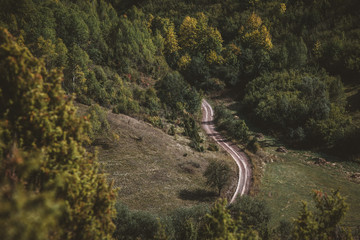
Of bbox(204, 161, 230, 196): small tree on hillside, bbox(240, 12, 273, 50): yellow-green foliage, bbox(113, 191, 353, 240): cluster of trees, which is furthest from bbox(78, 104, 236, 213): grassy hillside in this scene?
bbox(240, 12, 273, 50): yellow-green foliage

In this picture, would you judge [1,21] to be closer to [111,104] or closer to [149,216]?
[111,104]

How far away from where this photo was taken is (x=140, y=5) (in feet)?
422

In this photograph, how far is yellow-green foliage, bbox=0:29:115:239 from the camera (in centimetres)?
761

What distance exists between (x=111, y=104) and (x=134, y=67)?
69.7 feet

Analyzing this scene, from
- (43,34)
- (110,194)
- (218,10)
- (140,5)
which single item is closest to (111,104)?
(43,34)

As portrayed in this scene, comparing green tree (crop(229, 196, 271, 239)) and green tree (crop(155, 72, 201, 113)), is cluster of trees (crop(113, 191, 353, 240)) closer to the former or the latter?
green tree (crop(229, 196, 271, 239))

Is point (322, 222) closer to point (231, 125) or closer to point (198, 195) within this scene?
point (198, 195)

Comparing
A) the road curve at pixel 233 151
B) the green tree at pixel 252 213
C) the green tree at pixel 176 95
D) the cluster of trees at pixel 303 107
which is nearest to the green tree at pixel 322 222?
the green tree at pixel 252 213

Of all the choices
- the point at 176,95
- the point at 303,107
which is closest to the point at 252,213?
the point at 303,107

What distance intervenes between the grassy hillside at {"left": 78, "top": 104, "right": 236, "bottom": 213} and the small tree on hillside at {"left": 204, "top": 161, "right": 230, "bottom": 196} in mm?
1514

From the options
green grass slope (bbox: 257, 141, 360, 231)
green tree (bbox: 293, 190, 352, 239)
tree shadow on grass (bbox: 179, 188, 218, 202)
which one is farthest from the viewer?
tree shadow on grass (bbox: 179, 188, 218, 202)

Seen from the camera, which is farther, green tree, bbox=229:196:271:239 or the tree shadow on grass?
the tree shadow on grass

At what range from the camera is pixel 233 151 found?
46.9 m

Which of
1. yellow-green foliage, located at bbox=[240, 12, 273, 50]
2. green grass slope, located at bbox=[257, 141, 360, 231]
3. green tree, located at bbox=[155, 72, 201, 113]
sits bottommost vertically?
green grass slope, located at bbox=[257, 141, 360, 231]
